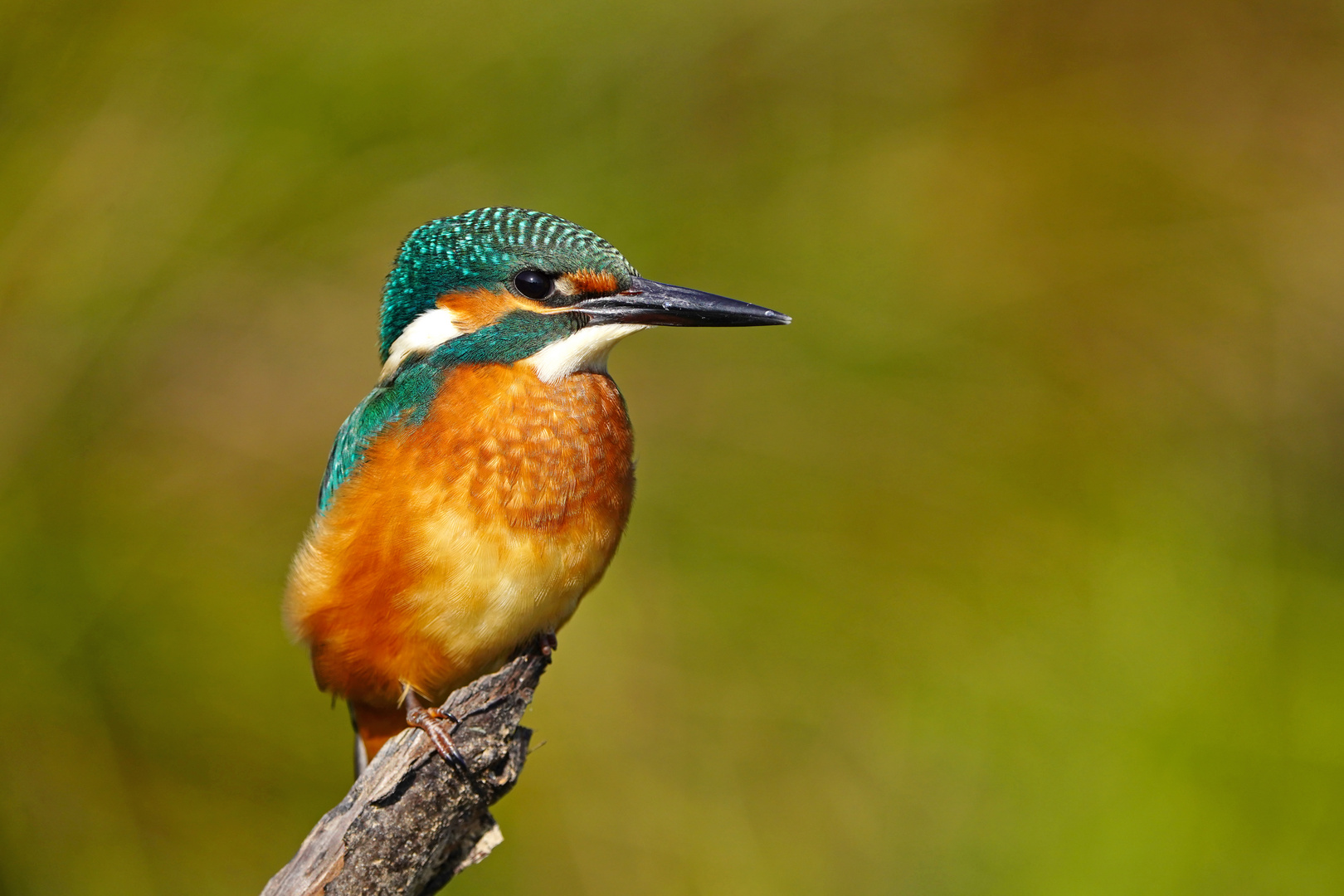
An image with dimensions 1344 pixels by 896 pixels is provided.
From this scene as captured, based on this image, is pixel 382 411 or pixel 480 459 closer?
pixel 480 459

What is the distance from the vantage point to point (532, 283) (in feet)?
5.71

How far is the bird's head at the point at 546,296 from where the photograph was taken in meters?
1.74

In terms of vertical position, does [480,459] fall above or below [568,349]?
below

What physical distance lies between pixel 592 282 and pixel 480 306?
0.19 meters

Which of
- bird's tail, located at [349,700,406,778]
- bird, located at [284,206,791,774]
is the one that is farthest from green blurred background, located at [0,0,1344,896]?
bird, located at [284,206,791,774]

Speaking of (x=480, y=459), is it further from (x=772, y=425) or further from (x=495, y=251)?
(x=772, y=425)

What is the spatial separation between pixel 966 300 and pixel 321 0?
6.68ft

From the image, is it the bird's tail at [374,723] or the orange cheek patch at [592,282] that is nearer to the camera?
the orange cheek patch at [592,282]

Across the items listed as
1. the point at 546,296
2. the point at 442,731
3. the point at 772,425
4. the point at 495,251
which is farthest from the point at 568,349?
the point at 772,425

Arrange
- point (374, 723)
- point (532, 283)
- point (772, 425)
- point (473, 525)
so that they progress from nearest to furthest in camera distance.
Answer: point (473, 525)
point (532, 283)
point (374, 723)
point (772, 425)

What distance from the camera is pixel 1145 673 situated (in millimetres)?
2766

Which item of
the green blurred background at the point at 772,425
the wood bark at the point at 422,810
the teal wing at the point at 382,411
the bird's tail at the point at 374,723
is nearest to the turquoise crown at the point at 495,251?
the teal wing at the point at 382,411

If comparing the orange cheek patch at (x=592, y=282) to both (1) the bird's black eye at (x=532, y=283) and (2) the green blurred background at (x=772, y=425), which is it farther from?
(2) the green blurred background at (x=772, y=425)

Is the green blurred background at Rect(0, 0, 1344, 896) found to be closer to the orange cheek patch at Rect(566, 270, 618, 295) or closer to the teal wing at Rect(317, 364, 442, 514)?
the teal wing at Rect(317, 364, 442, 514)
